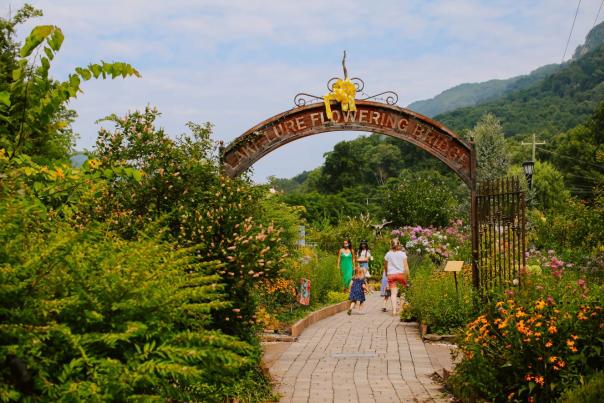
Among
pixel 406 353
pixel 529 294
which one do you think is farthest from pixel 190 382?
pixel 406 353

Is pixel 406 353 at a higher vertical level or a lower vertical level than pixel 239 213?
lower

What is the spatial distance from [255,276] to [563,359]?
2.82 m

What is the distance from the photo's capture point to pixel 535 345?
256 inches

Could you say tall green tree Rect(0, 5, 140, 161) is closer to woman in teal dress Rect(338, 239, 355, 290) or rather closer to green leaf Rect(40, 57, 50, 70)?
green leaf Rect(40, 57, 50, 70)

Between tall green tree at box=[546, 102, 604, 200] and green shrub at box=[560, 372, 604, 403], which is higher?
tall green tree at box=[546, 102, 604, 200]

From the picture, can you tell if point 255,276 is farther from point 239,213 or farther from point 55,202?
point 55,202

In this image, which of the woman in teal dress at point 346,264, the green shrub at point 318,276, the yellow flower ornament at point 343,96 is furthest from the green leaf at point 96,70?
the woman in teal dress at point 346,264

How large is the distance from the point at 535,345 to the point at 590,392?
117 centimetres

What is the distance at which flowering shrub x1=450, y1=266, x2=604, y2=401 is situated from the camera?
6.26m

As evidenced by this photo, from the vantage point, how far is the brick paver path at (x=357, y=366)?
8.07 metres

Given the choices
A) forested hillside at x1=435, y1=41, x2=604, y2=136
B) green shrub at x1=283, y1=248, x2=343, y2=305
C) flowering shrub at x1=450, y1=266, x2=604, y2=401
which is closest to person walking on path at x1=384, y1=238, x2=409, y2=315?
green shrub at x1=283, y1=248, x2=343, y2=305

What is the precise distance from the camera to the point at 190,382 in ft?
12.9

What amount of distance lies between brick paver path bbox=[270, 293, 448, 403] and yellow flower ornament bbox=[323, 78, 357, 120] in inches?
135

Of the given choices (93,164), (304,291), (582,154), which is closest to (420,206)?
(304,291)
